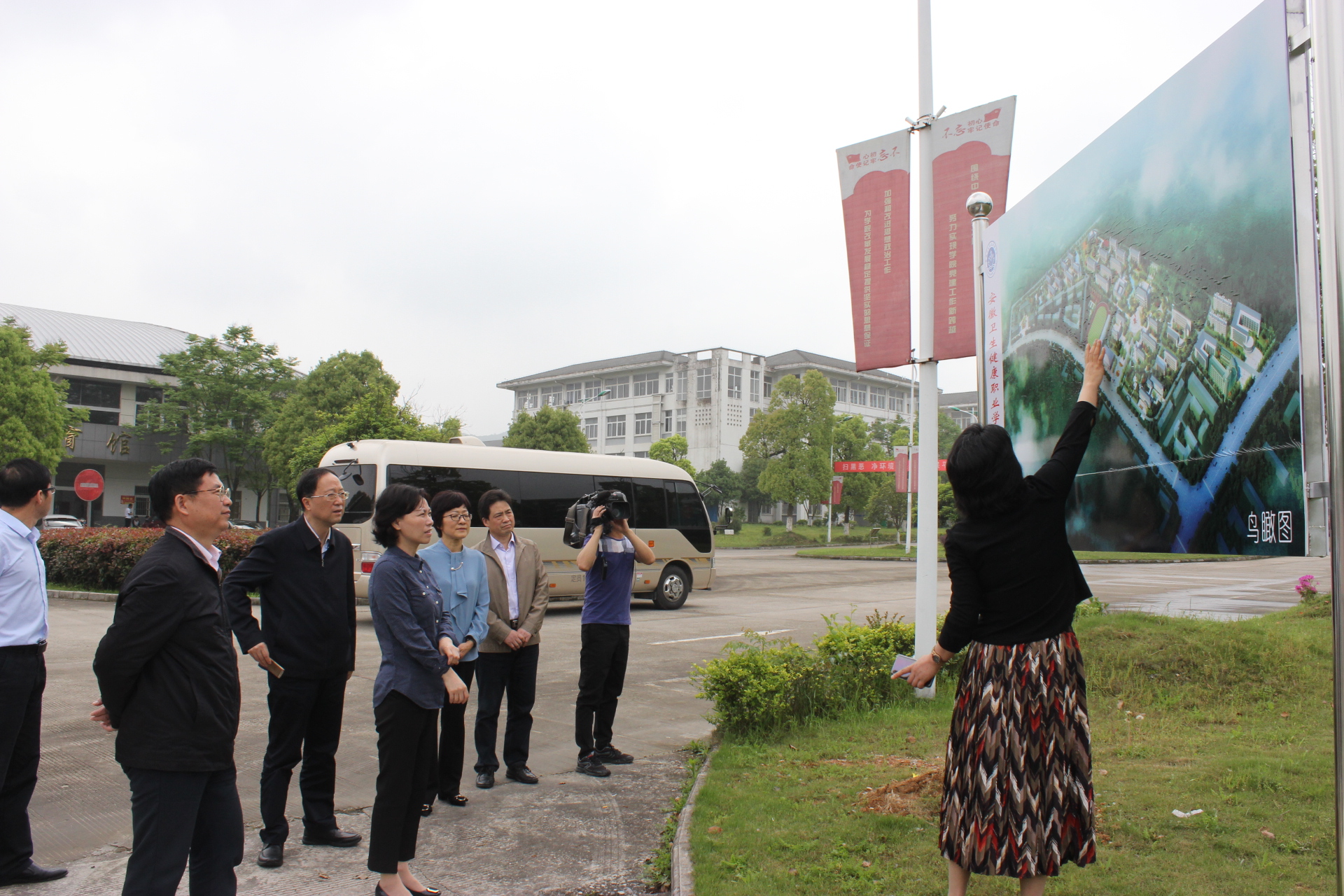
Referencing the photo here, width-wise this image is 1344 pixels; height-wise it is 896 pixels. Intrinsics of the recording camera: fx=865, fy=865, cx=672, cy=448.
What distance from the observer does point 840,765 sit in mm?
4902

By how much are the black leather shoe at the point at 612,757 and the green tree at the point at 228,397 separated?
38482mm

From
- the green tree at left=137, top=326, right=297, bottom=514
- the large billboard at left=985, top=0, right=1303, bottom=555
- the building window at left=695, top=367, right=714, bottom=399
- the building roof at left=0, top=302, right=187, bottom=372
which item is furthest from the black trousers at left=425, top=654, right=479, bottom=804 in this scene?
the building window at left=695, top=367, right=714, bottom=399

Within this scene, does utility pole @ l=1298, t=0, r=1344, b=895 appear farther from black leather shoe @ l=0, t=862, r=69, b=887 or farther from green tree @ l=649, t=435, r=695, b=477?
green tree @ l=649, t=435, r=695, b=477

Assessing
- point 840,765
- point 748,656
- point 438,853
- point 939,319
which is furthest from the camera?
point 939,319

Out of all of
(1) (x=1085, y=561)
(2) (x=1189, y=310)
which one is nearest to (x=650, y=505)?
(2) (x=1189, y=310)

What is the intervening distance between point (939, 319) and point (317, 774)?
5.26 m

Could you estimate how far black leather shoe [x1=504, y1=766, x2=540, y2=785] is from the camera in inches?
197

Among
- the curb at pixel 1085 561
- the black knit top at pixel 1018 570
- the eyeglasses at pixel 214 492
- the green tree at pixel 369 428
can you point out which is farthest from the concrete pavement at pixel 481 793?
the curb at pixel 1085 561

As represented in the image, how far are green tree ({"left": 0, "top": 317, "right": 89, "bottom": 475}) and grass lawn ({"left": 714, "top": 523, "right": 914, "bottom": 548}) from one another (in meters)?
26.6

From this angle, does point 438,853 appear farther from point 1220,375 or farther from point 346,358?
point 346,358

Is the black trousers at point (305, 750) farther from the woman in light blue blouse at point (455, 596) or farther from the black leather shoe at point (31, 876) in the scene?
the black leather shoe at point (31, 876)

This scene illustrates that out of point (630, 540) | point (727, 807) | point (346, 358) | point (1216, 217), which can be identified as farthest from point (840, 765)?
point (346, 358)

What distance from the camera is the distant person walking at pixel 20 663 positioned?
3561 mm

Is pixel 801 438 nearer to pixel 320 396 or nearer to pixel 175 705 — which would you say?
pixel 320 396
